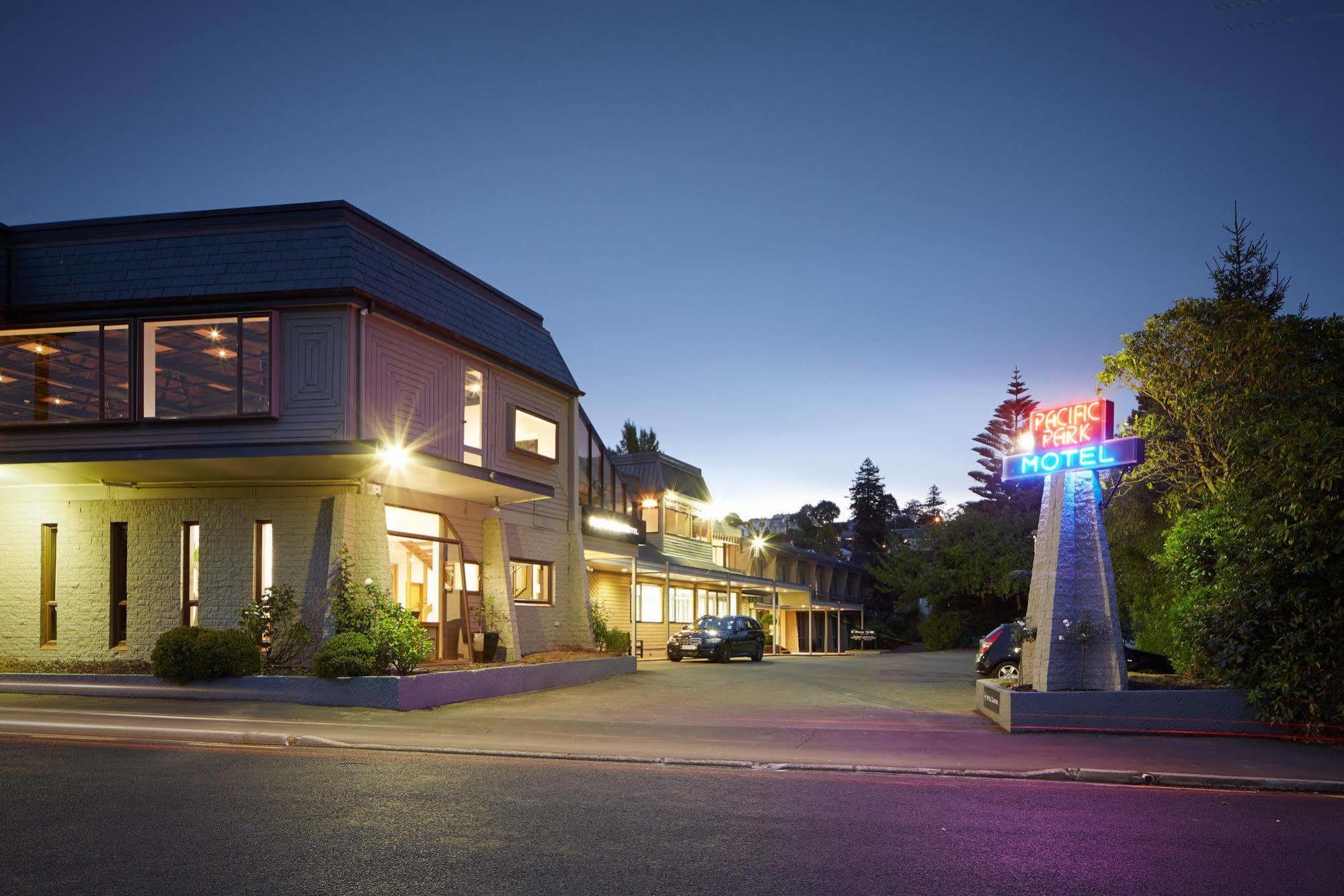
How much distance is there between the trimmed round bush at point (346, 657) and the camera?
1675cm

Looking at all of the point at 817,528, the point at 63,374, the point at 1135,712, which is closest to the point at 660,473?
the point at 63,374

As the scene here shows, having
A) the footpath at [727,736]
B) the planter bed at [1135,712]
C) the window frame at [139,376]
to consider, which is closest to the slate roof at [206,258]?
the window frame at [139,376]

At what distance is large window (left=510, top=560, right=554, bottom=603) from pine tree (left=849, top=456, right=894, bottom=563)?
56.3 metres

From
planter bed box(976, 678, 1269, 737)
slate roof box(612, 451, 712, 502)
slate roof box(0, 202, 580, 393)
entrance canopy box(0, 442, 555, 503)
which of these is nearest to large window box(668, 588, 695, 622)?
slate roof box(612, 451, 712, 502)

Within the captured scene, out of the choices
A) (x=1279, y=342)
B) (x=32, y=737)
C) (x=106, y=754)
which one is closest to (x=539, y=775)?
(x=106, y=754)

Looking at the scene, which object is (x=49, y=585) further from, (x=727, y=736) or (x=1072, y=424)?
(x=1072, y=424)

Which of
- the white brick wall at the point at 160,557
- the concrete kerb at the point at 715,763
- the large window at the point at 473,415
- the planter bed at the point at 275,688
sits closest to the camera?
the concrete kerb at the point at 715,763

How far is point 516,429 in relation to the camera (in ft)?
80.4

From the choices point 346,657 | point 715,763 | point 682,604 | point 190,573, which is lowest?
point 682,604

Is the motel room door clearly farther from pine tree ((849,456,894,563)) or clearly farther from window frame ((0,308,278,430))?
pine tree ((849,456,894,563))

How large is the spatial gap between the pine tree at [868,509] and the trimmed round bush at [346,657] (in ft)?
214

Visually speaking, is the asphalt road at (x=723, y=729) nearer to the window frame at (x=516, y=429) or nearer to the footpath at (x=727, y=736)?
the footpath at (x=727, y=736)

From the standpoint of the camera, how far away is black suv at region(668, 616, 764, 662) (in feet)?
108

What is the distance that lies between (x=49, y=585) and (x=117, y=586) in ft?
4.75
